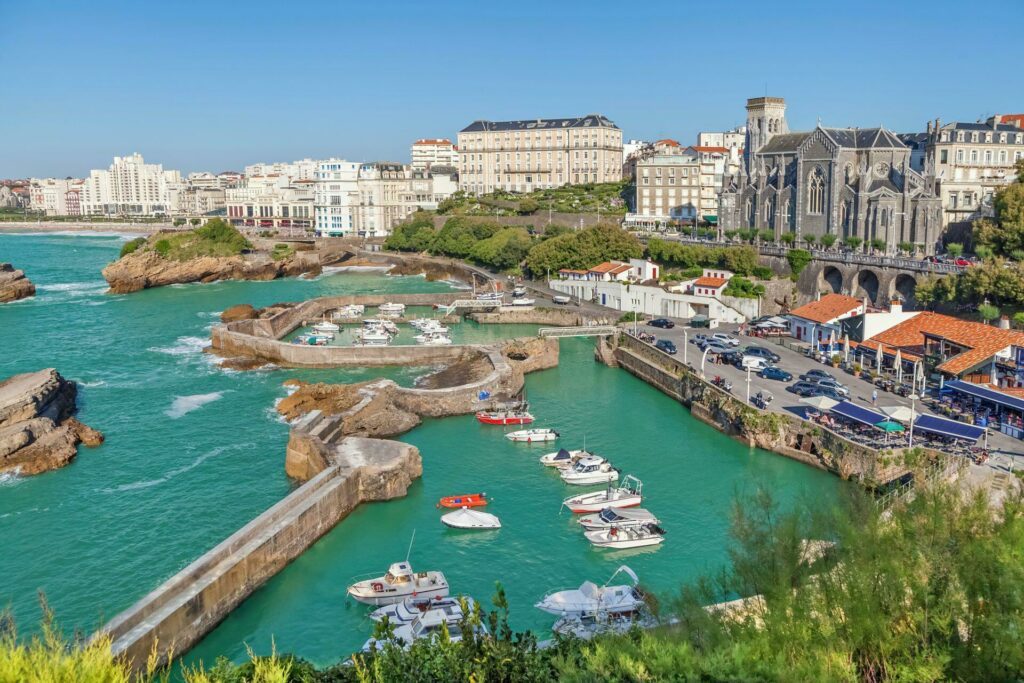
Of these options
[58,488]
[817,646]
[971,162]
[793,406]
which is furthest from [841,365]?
[971,162]

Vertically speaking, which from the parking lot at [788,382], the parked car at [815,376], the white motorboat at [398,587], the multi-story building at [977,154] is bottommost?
the white motorboat at [398,587]

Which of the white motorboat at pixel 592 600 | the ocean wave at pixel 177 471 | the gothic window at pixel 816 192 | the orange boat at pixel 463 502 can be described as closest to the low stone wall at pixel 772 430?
the white motorboat at pixel 592 600

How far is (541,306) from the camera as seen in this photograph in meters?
58.4

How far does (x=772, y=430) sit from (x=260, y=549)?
59.2 feet

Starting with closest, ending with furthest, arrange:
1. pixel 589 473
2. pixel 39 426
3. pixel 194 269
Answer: pixel 589 473
pixel 39 426
pixel 194 269

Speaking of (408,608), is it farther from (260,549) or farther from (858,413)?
(858,413)

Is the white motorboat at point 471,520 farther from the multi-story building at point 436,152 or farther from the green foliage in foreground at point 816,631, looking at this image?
the multi-story building at point 436,152

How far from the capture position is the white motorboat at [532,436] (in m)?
31.7

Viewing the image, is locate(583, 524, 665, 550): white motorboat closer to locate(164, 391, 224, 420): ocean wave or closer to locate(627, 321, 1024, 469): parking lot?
locate(627, 321, 1024, 469): parking lot

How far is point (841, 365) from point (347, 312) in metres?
34.1

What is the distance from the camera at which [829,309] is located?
42.1m

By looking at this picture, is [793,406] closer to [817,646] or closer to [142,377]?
[817,646]

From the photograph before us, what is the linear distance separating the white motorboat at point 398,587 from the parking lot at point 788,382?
16.0m

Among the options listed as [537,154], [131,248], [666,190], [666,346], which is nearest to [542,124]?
[537,154]
